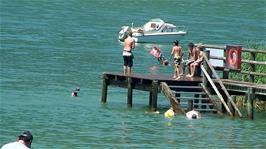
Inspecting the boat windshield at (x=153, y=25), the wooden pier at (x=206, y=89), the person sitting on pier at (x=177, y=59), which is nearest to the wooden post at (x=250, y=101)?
the wooden pier at (x=206, y=89)

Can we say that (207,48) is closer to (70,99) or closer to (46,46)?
(70,99)

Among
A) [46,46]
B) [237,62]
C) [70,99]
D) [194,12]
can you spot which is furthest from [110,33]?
[237,62]

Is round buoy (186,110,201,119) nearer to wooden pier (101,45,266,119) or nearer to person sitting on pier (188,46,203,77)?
wooden pier (101,45,266,119)

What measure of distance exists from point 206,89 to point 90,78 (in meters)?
15.2

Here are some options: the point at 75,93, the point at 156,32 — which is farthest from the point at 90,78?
the point at 156,32

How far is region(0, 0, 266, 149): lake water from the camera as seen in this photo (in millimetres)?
32156

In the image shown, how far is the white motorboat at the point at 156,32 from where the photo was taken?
79625 millimetres

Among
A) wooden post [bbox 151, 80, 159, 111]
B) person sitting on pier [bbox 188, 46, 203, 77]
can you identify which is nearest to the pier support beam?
wooden post [bbox 151, 80, 159, 111]

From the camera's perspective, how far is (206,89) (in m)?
36.3

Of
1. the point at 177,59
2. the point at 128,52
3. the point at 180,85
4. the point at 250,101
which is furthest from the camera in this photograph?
the point at 128,52

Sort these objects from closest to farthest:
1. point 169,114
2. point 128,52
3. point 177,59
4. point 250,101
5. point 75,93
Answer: point 250,101, point 169,114, point 177,59, point 128,52, point 75,93

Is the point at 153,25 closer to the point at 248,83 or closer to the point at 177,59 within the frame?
the point at 177,59

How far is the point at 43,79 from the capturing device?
159 feet

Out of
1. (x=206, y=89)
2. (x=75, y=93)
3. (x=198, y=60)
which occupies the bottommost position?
(x=75, y=93)
